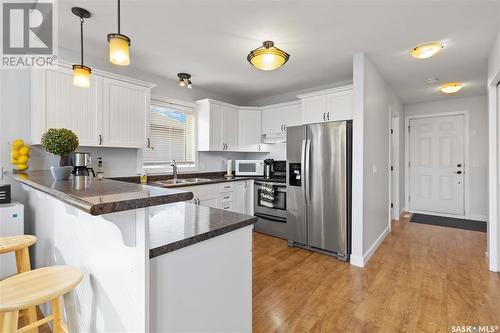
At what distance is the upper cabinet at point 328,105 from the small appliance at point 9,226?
3459mm

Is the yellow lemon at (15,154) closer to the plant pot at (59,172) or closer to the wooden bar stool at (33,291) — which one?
the plant pot at (59,172)

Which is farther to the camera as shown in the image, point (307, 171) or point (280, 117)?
point (280, 117)

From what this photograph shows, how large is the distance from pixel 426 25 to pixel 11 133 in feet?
13.6

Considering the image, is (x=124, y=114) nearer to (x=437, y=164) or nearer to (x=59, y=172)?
(x=59, y=172)

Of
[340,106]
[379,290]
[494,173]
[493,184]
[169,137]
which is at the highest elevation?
[340,106]

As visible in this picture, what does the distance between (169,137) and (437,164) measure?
5482 mm

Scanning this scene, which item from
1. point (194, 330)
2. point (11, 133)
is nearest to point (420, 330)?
point (194, 330)

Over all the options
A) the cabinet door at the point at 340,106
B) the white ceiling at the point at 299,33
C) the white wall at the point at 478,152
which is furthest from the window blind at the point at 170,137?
the white wall at the point at 478,152

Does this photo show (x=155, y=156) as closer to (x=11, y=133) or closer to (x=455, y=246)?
(x=11, y=133)

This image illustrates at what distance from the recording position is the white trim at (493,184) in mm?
2711

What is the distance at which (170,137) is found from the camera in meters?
4.02

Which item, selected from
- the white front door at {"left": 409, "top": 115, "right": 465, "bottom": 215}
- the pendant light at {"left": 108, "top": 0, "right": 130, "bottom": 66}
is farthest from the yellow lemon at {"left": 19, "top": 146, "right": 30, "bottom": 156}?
the white front door at {"left": 409, "top": 115, "right": 465, "bottom": 215}

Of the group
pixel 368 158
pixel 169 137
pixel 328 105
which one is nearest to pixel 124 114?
pixel 169 137

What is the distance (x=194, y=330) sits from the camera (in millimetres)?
1102
